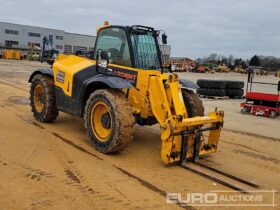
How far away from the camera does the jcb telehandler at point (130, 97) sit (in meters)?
5.80

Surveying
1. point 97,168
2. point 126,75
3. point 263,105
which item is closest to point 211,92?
point 263,105

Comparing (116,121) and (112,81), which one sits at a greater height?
(112,81)

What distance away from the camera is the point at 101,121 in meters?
6.38

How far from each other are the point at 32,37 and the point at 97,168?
83.1 m

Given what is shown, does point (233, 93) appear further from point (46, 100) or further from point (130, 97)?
point (130, 97)

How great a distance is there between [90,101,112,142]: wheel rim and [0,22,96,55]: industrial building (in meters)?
72.5

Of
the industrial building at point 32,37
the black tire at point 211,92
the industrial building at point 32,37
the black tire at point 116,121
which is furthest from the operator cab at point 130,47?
the industrial building at point 32,37

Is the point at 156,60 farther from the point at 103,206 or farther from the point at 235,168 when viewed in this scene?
the point at 103,206

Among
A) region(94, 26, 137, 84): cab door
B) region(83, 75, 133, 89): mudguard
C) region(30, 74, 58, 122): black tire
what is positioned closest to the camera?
region(83, 75, 133, 89): mudguard

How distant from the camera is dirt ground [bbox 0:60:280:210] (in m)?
4.32

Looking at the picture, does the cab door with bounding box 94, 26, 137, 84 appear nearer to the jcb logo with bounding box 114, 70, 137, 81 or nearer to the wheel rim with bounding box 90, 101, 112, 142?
the jcb logo with bounding box 114, 70, 137, 81

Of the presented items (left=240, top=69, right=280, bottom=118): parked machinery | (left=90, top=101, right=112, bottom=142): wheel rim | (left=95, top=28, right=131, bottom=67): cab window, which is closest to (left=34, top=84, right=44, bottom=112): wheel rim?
(left=95, top=28, right=131, bottom=67): cab window

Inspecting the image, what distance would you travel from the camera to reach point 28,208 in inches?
157

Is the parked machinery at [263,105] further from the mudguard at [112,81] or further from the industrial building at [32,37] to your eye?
the industrial building at [32,37]
